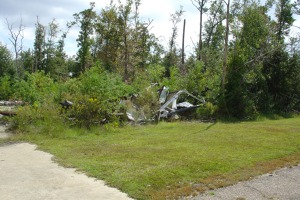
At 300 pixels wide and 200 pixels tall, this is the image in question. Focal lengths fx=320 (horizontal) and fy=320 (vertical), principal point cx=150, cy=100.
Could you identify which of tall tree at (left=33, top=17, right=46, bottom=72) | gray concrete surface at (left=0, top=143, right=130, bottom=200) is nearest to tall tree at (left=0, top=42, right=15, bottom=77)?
tall tree at (left=33, top=17, right=46, bottom=72)

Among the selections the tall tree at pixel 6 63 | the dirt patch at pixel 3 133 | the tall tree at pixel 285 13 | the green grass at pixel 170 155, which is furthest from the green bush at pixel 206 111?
the tall tree at pixel 6 63

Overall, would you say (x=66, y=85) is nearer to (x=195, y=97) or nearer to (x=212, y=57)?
(x=195, y=97)

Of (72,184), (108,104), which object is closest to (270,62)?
(108,104)

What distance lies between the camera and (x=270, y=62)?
61.5ft

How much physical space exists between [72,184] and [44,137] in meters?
5.02

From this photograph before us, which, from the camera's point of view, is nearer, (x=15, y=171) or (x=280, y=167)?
(x=15, y=171)

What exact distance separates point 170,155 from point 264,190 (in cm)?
262

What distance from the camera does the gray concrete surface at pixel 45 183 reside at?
4.93m

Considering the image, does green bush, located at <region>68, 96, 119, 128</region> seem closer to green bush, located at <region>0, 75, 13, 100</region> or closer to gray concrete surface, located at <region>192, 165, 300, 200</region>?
gray concrete surface, located at <region>192, 165, 300, 200</region>

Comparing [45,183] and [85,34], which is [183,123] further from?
[85,34]

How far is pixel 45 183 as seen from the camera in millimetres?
5527

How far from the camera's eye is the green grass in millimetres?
5656

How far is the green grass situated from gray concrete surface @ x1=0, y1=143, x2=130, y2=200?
276 mm

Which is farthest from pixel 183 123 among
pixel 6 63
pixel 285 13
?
pixel 6 63
